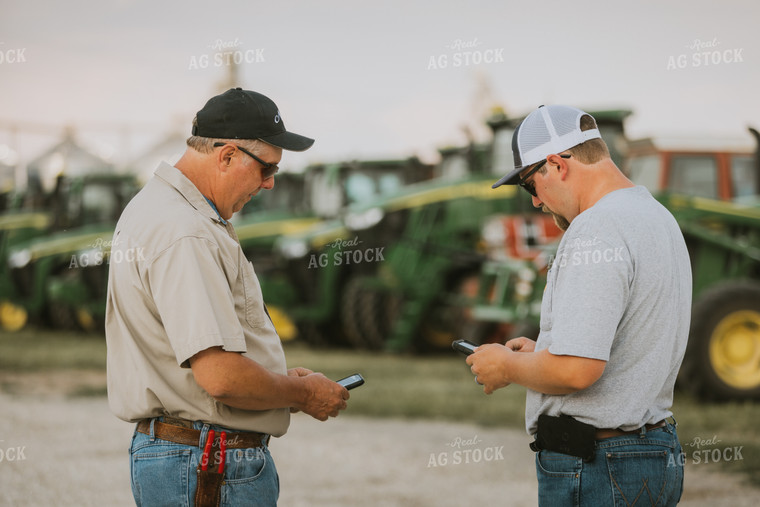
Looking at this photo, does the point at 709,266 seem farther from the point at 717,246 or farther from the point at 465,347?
the point at 465,347

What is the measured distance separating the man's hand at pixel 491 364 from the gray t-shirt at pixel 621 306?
0.12 meters

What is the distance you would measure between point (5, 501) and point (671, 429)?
16.4 ft

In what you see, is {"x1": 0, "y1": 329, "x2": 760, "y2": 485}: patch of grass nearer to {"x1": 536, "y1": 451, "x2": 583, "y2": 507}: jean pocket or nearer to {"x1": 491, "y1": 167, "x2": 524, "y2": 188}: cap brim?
{"x1": 536, "y1": 451, "x2": 583, "y2": 507}: jean pocket

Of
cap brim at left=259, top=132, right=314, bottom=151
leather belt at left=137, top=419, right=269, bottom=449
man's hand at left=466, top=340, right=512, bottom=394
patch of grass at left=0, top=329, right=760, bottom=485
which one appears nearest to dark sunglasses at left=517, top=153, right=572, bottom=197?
man's hand at left=466, top=340, right=512, bottom=394

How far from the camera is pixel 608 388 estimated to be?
264cm

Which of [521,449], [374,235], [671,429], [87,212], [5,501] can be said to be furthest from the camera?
[87,212]

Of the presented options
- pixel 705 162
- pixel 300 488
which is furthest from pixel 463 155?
pixel 300 488

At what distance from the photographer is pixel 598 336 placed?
2.47 m

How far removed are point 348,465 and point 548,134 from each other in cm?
488

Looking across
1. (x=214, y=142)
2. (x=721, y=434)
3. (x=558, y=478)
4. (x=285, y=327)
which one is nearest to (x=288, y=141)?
(x=214, y=142)

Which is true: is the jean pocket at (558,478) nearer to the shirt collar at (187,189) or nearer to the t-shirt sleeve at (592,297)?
the t-shirt sleeve at (592,297)

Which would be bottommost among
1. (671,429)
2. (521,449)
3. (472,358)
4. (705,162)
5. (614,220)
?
(521,449)

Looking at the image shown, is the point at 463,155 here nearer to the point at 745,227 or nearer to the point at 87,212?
the point at 745,227

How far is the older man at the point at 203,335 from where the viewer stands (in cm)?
253
